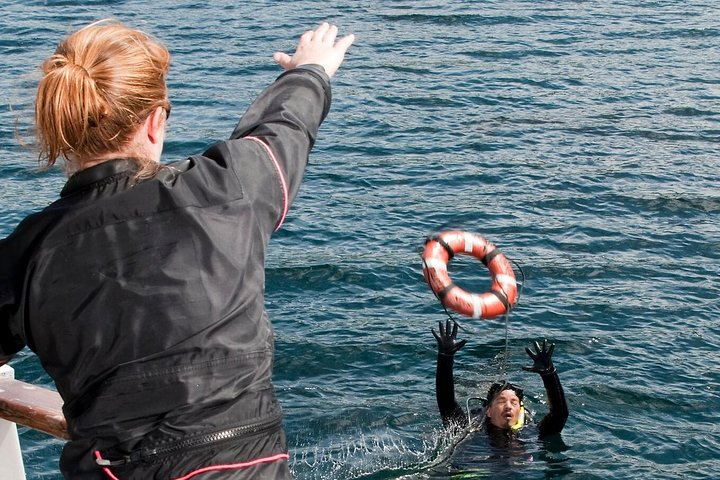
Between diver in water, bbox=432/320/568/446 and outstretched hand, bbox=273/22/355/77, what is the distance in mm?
5243

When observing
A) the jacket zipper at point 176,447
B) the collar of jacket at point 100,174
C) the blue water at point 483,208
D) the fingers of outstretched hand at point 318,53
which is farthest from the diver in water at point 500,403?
the collar of jacket at point 100,174

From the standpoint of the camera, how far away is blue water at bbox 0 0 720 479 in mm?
8070

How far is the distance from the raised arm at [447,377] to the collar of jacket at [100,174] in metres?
5.84

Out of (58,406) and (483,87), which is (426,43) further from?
(58,406)

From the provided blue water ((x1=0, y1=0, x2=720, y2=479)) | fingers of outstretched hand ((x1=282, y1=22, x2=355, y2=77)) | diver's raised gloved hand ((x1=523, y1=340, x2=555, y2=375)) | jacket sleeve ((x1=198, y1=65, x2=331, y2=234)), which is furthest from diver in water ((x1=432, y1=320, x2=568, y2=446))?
jacket sleeve ((x1=198, y1=65, x2=331, y2=234))

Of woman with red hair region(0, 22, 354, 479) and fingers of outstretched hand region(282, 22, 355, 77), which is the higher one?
fingers of outstretched hand region(282, 22, 355, 77)

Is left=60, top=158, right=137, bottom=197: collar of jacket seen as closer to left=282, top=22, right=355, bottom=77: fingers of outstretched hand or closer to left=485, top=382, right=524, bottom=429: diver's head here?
left=282, top=22, right=355, bottom=77: fingers of outstretched hand

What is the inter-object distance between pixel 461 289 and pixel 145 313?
255 inches

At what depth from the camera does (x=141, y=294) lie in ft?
6.84

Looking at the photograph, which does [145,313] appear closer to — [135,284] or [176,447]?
[135,284]

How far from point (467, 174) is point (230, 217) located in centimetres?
1028

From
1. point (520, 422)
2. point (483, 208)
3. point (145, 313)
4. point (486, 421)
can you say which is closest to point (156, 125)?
point (145, 313)

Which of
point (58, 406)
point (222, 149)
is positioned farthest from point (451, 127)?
point (222, 149)

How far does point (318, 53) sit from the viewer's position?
8.55ft
